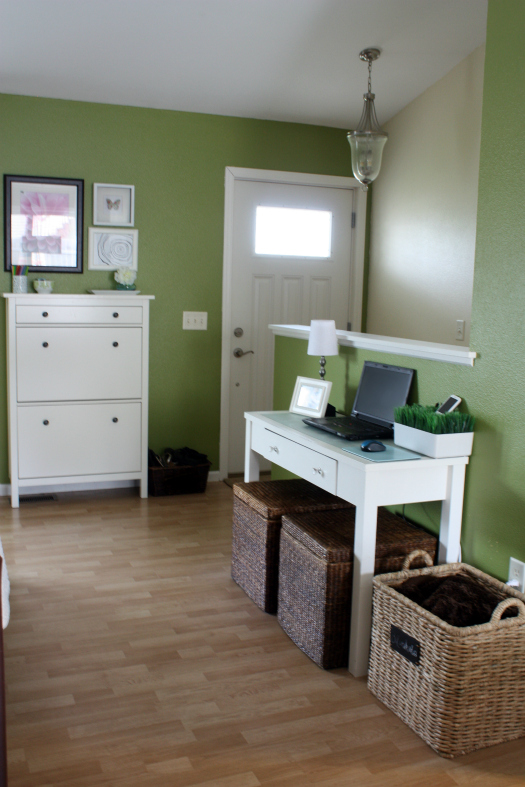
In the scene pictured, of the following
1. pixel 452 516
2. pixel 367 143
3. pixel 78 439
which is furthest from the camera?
pixel 78 439

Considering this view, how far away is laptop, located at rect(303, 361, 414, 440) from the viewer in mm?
2645

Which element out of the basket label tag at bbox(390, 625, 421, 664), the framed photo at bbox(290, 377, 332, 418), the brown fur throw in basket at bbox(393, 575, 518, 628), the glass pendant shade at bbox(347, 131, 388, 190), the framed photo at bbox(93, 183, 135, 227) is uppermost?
the glass pendant shade at bbox(347, 131, 388, 190)

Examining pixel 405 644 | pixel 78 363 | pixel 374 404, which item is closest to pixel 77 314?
pixel 78 363

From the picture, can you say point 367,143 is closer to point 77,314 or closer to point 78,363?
point 77,314

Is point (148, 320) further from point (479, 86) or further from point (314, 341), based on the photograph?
point (479, 86)

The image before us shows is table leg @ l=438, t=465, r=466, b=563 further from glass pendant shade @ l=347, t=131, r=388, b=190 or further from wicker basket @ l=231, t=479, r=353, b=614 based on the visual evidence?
glass pendant shade @ l=347, t=131, r=388, b=190

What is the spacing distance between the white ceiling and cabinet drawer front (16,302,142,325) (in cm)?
124

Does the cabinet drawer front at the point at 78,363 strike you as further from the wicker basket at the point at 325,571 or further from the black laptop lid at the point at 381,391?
the wicker basket at the point at 325,571

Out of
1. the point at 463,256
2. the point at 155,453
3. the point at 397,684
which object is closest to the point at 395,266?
the point at 463,256

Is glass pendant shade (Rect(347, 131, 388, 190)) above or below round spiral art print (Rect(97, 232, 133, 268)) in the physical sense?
above

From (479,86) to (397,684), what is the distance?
3058 millimetres

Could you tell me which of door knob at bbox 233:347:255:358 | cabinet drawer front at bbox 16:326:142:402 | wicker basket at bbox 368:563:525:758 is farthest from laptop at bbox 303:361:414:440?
door knob at bbox 233:347:255:358

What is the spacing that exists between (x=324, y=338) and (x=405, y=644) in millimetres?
1452

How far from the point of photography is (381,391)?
2.89 m
